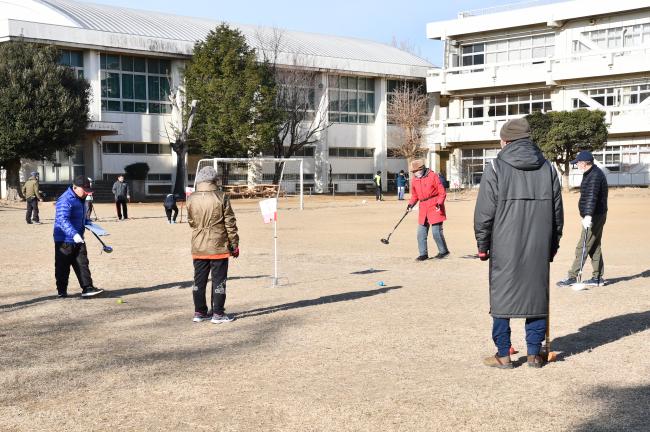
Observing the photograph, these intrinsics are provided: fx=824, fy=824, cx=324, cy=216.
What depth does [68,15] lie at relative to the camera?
4725 cm

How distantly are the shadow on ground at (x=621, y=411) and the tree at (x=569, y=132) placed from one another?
1481 inches

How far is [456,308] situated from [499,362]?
297 cm

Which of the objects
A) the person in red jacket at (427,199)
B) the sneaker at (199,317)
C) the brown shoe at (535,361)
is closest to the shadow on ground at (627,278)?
the person in red jacket at (427,199)

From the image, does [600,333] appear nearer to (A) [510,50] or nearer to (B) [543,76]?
(B) [543,76]

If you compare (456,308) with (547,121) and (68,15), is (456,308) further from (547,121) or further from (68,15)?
(68,15)

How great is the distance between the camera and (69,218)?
10.5 metres

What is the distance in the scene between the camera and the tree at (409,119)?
192 feet

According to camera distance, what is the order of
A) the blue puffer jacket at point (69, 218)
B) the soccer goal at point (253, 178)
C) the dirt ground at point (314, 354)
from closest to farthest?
the dirt ground at point (314, 354)
the blue puffer jacket at point (69, 218)
the soccer goal at point (253, 178)

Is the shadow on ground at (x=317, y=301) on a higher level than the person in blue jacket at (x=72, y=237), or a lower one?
lower

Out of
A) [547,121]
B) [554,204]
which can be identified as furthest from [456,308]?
[547,121]

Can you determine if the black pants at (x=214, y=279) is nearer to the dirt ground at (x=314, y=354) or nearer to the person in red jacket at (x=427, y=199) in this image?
the dirt ground at (x=314, y=354)

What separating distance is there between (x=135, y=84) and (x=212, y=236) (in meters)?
43.2

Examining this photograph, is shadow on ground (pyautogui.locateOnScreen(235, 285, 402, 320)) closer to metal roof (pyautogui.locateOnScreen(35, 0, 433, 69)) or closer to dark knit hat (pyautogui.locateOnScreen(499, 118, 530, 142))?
dark knit hat (pyautogui.locateOnScreen(499, 118, 530, 142))

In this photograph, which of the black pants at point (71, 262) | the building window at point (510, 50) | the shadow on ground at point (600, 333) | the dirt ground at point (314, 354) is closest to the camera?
the dirt ground at point (314, 354)
